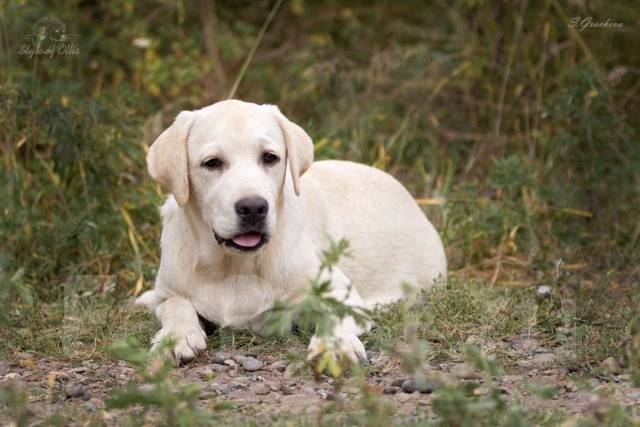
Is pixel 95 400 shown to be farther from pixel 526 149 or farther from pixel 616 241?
pixel 526 149

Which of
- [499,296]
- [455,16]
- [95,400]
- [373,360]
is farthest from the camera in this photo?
[455,16]

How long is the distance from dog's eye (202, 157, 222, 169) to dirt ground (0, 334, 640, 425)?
80cm

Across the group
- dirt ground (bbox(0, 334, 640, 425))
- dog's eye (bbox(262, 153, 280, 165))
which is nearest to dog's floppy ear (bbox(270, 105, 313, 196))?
dog's eye (bbox(262, 153, 280, 165))

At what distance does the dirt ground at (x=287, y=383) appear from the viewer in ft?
10.5

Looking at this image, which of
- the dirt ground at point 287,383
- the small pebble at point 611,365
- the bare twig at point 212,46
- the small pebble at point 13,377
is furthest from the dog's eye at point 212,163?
the bare twig at point 212,46

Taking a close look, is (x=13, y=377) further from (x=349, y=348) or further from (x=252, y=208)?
(x=349, y=348)

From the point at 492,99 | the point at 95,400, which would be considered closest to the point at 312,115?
the point at 492,99

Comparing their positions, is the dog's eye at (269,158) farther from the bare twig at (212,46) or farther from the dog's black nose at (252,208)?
the bare twig at (212,46)

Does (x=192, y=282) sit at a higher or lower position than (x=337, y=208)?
lower

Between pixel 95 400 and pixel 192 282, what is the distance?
3.18 ft

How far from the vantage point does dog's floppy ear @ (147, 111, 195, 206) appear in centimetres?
403

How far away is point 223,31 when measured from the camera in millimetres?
8359

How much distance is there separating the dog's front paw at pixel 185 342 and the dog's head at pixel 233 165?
1.30 ft

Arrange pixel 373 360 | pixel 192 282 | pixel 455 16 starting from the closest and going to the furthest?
pixel 373 360 → pixel 192 282 → pixel 455 16
